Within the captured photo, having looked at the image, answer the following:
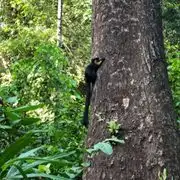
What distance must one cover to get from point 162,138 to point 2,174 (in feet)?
3.45

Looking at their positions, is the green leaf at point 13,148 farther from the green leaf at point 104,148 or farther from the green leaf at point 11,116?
the green leaf at point 104,148

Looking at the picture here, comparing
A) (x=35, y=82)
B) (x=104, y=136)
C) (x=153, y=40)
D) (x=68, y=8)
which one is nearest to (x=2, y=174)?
(x=104, y=136)

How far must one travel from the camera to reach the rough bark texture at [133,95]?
213cm

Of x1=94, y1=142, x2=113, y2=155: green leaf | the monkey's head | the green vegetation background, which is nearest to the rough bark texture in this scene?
the monkey's head

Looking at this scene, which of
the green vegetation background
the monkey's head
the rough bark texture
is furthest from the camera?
the monkey's head

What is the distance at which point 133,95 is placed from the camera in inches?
88.4

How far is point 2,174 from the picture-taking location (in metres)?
1.33

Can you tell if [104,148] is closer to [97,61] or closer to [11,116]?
[11,116]

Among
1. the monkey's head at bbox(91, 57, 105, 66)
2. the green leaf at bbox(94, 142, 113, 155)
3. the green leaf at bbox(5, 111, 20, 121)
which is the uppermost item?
the monkey's head at bbox(91, 57, 105, 66)

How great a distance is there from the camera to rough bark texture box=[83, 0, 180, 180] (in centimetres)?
213

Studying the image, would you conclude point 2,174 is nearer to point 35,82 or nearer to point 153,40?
point 153,40

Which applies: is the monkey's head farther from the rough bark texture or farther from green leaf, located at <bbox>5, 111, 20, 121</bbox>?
green leaf, located at <bbox>5, 111, 20, 121</bbox>

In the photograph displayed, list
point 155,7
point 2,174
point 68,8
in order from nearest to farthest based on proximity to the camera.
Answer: point 2,174 → point 155,7 → point 68,8

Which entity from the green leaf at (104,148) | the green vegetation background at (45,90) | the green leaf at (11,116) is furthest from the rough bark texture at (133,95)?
the green leaf at (11,116)
